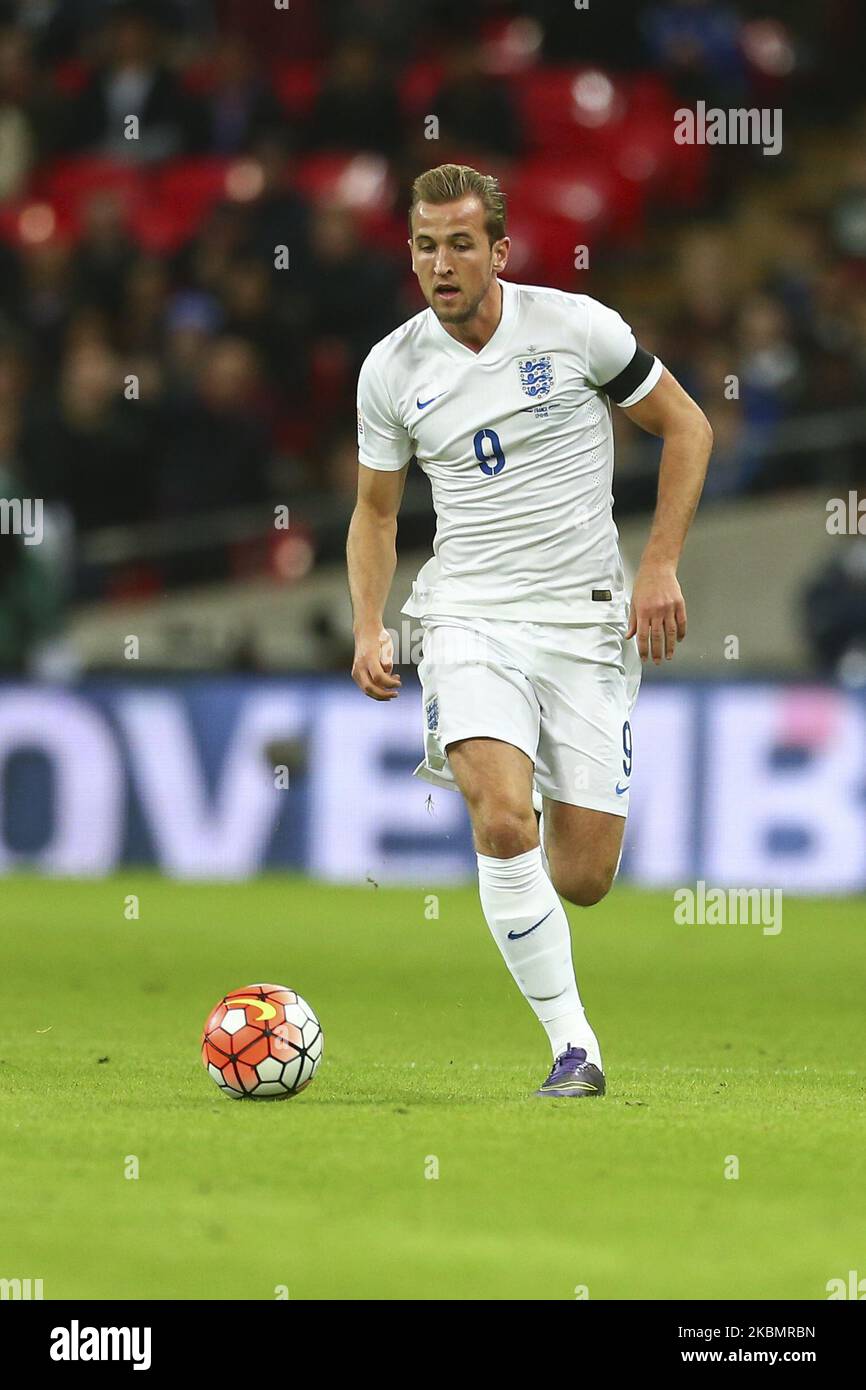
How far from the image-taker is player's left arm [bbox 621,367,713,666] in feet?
20.0

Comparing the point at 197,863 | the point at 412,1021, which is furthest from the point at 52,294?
the point at 412,1021

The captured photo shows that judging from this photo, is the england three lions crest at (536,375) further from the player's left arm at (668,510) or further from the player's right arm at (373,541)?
the player's right arm at (373,541)

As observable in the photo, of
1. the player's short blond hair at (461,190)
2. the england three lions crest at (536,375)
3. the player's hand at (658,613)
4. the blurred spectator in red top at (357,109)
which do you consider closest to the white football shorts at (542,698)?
the player's hand at (658,613)

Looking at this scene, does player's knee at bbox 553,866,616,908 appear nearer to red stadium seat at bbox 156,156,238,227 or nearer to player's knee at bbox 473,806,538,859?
player's knee at bbox 473,806,538,859

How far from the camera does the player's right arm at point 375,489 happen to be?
21.4 ft

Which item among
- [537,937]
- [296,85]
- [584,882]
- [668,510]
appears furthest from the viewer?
[296,85]

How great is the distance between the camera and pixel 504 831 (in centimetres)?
605

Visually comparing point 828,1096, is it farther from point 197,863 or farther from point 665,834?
point 197,863

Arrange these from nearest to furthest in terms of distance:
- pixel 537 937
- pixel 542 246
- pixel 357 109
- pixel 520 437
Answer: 1. pixel 537 937
2. pixel 520 437
3. pixel 542 246
4. pixel 357 109

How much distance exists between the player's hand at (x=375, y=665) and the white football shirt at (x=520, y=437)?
23cm

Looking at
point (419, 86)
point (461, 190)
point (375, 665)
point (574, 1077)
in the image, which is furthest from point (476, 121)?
point (574, 1077)

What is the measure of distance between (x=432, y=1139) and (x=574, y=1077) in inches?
32.1

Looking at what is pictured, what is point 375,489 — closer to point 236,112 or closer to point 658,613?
point 658,613

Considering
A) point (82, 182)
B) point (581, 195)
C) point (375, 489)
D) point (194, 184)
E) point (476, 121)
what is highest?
point (82, 182)
